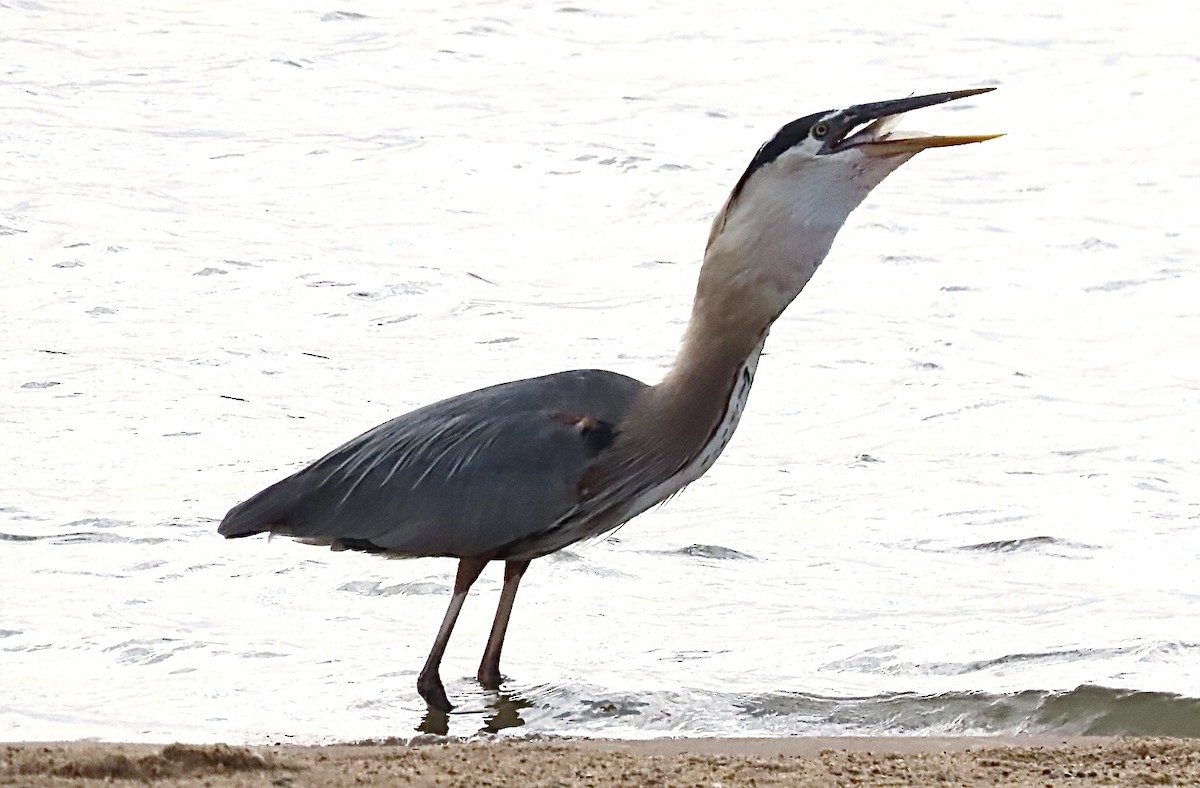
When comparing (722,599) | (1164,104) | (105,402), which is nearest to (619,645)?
(722,599)

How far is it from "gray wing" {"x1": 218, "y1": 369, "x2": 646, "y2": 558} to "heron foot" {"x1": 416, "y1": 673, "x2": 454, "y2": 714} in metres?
0.41

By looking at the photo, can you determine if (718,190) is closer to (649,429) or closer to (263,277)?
(263,277)

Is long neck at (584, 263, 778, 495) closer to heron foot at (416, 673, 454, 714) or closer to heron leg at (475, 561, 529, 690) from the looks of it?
heron leg at (475, 561, 529, 690)

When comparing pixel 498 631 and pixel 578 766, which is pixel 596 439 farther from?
pixel 578 766

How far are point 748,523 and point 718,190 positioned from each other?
6767 millimetres

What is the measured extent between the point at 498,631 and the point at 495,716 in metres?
0.29

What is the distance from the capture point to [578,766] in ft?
15.9

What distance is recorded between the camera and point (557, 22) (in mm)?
20750

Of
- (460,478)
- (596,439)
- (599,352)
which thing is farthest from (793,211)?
(599,352)

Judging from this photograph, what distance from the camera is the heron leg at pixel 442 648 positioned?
6434 mm

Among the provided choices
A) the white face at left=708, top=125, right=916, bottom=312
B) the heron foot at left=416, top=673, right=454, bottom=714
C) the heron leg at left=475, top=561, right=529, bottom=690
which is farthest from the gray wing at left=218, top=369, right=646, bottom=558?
the white face at left=708, top=125, right=916, bottom=312

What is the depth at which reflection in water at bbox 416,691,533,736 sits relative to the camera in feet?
21.0

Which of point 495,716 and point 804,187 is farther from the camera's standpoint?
point 495,716

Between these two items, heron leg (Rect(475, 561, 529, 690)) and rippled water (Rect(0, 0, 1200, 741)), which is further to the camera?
rippled water (Rect(0, 0, 1200, 741))
